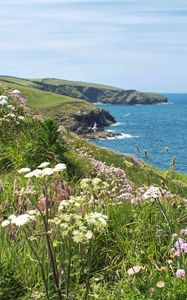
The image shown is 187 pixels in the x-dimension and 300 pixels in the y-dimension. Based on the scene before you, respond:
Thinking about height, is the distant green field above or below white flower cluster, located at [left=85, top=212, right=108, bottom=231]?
below

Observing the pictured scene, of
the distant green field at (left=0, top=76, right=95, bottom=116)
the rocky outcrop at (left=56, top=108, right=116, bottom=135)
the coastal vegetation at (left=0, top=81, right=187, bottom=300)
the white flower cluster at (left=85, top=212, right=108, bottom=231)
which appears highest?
the white flower cluster at (left=85, top=212, right=108, bottom=231)

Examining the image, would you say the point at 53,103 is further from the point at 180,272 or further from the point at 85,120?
the point at 180,272

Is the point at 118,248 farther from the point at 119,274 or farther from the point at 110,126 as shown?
the point at 110,126

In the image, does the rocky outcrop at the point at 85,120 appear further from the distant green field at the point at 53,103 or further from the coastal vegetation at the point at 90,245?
the coastal vegetation at the point at 90,245

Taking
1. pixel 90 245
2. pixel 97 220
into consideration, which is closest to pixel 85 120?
pixel 90 245

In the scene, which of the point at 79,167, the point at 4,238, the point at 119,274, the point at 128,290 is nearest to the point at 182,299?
the point at 128,290

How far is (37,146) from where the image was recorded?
1343 centimetres

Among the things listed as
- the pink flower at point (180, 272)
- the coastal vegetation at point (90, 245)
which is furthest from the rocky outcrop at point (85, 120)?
the pink flower at point (180, 272)

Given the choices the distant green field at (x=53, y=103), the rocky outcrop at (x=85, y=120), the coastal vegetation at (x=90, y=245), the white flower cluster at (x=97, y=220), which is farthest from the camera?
the distant green field at (x=53, y=103)

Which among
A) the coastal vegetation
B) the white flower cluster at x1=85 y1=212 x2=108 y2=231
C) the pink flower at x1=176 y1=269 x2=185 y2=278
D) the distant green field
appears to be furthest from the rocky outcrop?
the white flower cluster at x1=85 y1=212 x2=108 y2=231

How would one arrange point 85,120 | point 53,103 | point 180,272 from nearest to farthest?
point 180,272, point 85,120, point 53,103

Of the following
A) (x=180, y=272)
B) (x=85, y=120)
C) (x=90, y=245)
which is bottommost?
(x=85, y=120)

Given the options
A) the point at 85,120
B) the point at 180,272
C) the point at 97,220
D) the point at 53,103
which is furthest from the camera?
the point at 53,103

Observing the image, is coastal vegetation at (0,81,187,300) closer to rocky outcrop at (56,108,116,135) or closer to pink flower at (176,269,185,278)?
pink flower at (176,269,185,278)
